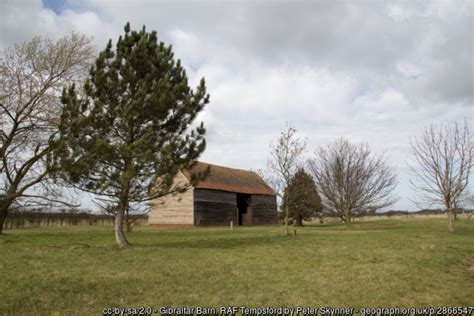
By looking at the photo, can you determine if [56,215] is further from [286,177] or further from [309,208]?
[286,177]

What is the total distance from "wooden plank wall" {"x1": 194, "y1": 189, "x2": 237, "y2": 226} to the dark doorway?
3.09m

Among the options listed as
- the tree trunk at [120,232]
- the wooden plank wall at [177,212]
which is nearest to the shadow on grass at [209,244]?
the tree trunk at [120,232]

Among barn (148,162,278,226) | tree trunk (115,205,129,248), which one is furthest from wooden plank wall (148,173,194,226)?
tree trunk (115,205,129,248)

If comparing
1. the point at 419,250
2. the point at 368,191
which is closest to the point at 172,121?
the point at 419,250

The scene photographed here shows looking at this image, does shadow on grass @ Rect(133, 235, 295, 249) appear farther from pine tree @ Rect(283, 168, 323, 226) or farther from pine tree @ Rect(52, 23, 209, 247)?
pine tree @ Rect(283, 168, 323, 226)

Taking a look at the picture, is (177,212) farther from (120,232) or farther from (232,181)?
(120,232)

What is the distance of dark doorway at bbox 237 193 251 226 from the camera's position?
158 feet

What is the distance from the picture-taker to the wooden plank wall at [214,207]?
39.7 m

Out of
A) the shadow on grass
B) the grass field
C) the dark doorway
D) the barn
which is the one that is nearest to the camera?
the grass field

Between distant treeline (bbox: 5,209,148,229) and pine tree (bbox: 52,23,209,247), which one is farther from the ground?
pine tree (bbox: 52,23,209,247)

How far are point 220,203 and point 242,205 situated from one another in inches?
251

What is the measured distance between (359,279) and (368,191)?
24.9 metres

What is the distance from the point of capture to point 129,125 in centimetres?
1481

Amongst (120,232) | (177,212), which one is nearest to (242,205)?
(177,212)
